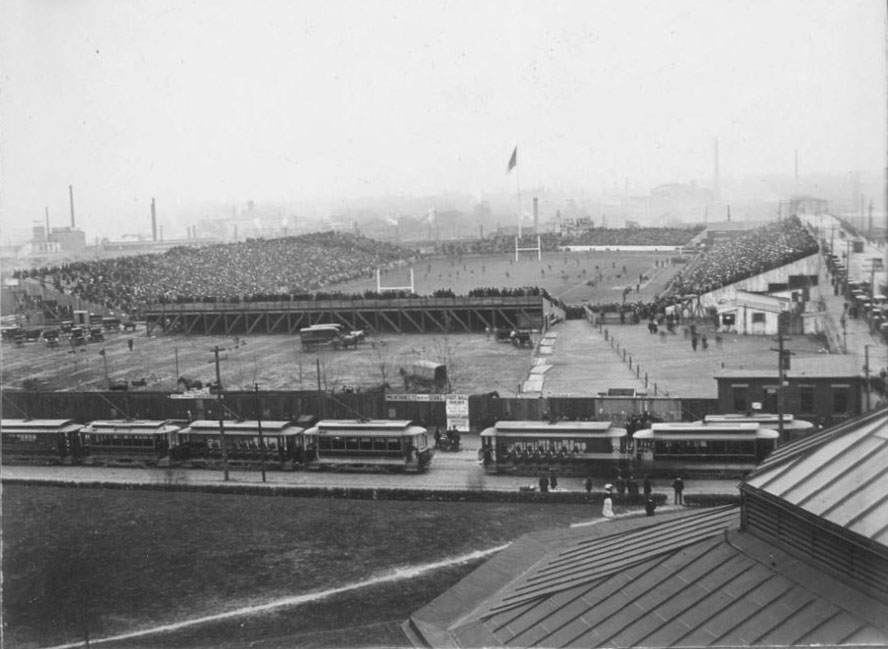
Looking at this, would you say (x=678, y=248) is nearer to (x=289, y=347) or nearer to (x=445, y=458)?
(x=289, y=347)

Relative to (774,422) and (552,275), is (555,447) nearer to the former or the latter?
(774,422)

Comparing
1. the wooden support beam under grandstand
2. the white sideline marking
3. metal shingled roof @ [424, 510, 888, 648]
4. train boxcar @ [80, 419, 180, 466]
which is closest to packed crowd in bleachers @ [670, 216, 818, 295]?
the wooden support beam under grandstand

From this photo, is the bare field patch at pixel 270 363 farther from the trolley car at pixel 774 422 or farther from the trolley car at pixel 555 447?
the trolley car at pixel 774 422

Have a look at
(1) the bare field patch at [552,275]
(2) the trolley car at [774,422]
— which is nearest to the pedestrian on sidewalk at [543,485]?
(2) the trolley car at [774,422]

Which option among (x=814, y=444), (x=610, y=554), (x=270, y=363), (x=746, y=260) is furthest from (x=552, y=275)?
(x=814, y=444)

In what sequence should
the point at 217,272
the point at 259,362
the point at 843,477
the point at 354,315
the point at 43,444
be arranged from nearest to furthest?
the point at 843,477 < the point at 43,444 < the point at 259,362 < the point at 354,315 < the point at 217,272

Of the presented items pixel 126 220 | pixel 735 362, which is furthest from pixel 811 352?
pixel 126 220
